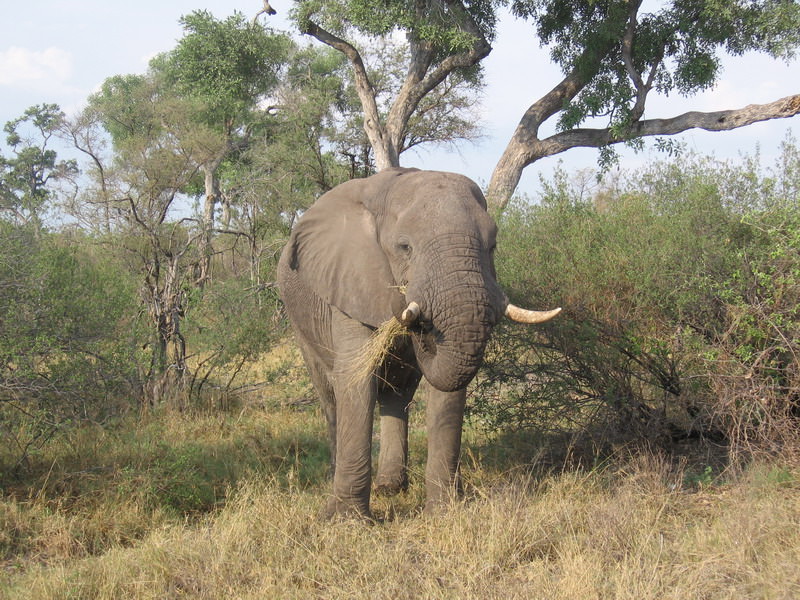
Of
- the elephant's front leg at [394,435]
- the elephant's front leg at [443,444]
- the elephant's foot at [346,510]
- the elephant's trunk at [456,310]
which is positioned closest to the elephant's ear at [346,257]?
the elephant's trunk at [456,310]

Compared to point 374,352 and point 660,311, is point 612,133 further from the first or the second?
point 374,352

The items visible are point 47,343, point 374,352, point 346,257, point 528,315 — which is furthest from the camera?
point 47,343

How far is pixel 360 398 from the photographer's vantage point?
509 cm

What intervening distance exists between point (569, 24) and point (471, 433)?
9984 mm

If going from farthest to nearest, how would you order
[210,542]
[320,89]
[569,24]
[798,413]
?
1. [320,89]
2. [569,24]
3. [798,413]
4. [210,542]

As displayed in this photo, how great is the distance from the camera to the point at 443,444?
5172 mm

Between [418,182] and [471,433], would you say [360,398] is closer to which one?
[418,182]

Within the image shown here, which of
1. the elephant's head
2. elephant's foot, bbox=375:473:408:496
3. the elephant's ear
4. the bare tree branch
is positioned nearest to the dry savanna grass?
elephant's foot, bbox=375:473:408:496

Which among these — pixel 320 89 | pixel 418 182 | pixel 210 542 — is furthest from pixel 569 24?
pixel 210 542

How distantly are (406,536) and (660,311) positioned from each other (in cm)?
292

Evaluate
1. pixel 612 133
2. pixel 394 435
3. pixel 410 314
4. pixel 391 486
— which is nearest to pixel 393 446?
pixel 394 435

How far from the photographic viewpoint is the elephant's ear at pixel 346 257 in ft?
16.5

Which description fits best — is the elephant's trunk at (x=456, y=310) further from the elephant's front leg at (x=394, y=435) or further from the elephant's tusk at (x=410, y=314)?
the elephant's front leg at (x=394, y=435)

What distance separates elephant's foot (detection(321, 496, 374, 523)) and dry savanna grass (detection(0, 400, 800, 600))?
0.10 metres
